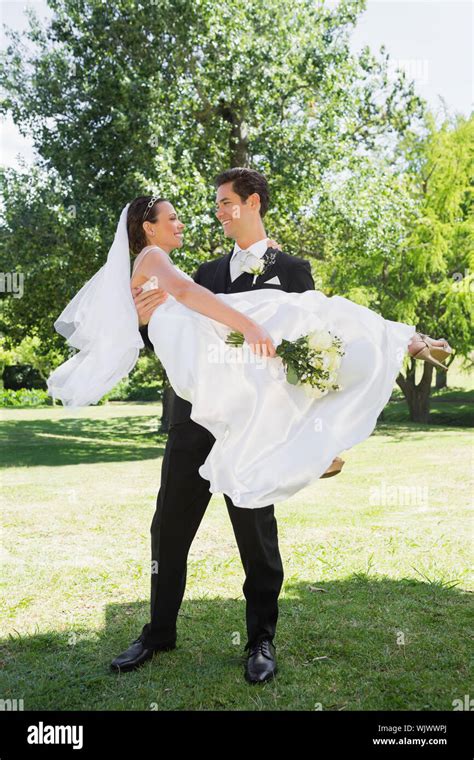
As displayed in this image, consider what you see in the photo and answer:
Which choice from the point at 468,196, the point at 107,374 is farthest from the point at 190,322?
the point at 468,196

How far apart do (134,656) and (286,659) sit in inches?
33.8

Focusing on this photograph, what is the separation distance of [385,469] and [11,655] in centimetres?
1001

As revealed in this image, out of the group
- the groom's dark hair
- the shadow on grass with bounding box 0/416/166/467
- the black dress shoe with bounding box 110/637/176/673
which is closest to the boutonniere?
the groom's dark hair

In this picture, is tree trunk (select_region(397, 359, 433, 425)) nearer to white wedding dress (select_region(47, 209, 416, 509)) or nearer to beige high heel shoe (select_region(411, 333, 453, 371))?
beige high heel shoe (select_region(411, 333, 453, 371))

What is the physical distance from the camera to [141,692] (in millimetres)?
3711

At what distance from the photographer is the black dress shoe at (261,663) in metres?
3.81

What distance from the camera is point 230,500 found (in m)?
3.90

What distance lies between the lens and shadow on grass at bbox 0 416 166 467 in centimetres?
1630

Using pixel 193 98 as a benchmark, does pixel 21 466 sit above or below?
below

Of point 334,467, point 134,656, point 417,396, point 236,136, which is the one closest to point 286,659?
point 134,656

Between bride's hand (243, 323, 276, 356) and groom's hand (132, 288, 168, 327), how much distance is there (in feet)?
2.06

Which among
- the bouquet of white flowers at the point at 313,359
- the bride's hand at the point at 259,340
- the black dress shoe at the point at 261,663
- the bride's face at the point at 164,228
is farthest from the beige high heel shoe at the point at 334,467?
the bride's face at the point at 164,228

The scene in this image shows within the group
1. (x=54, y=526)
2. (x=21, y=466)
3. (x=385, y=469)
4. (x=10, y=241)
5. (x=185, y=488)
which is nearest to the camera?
(x=185, y=488)

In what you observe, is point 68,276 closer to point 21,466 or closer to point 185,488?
point 21,466
